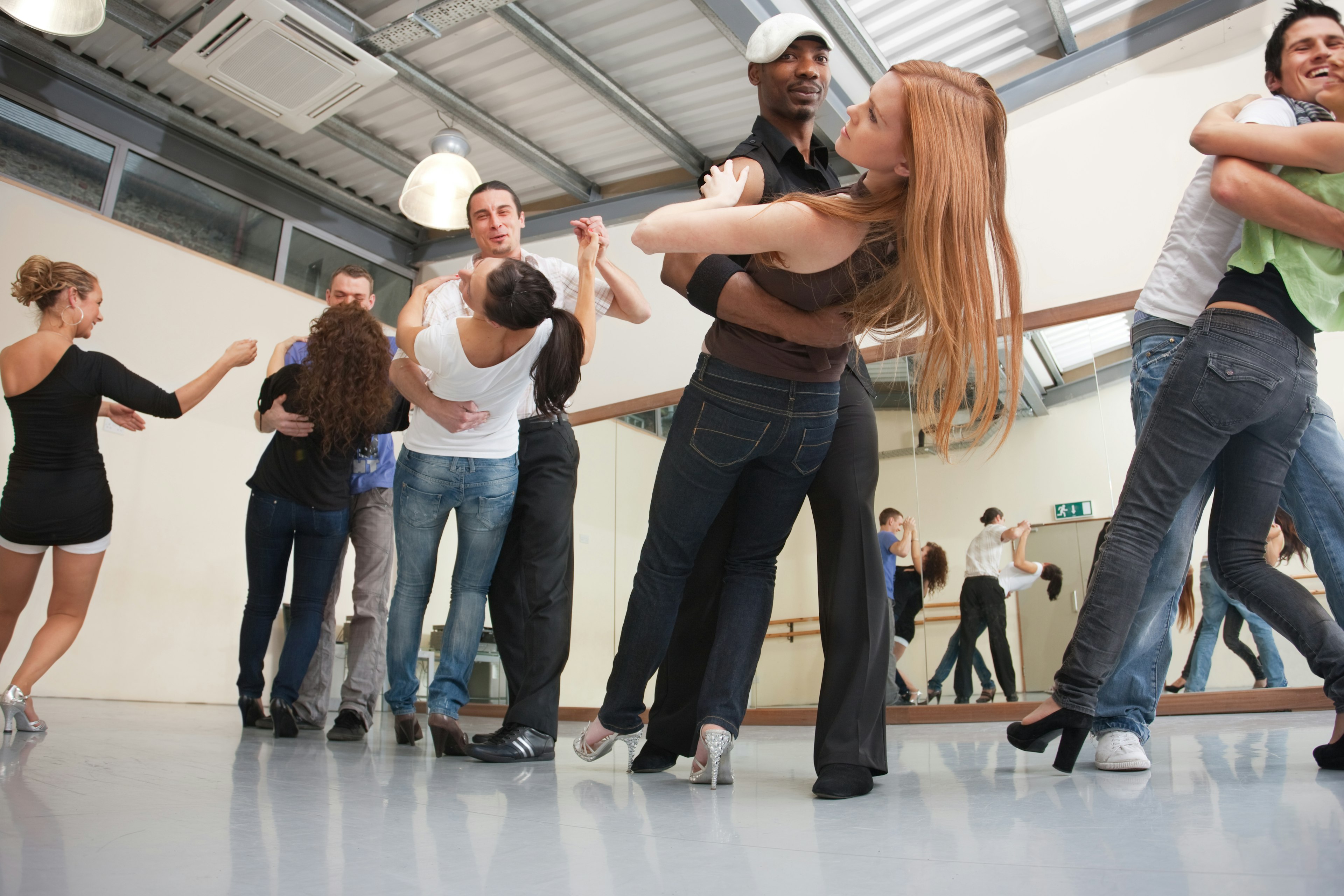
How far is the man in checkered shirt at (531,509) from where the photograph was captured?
211cm

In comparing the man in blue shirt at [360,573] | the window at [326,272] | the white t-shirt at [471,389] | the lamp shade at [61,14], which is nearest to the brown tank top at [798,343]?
the white t-shirt at [471,389]

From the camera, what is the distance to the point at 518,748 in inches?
80.3

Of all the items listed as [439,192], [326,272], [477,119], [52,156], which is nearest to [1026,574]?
[439,192]

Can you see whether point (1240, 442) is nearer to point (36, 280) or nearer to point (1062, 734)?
point (1062, 734)

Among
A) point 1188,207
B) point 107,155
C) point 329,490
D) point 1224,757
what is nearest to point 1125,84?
point 1188,207

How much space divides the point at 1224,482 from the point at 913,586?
283 cm

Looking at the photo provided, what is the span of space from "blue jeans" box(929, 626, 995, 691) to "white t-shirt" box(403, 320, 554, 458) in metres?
2.74

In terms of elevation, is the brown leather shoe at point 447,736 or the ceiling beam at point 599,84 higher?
the ceiling beam at point 599,84

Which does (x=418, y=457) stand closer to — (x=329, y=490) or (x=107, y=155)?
(x=329, y=490)

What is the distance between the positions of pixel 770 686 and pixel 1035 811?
353 centimetres

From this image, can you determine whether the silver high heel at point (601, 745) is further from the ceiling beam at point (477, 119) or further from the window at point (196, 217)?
the window at point (196, 217)

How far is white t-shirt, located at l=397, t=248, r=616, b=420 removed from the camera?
245cm

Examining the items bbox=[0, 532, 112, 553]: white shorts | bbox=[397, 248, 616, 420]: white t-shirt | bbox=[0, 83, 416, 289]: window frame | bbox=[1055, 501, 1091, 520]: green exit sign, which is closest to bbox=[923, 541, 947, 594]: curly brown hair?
bbox=[1055, 501, 1091, 520]: green exit sign

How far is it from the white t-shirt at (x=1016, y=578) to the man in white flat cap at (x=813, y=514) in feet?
8.88
